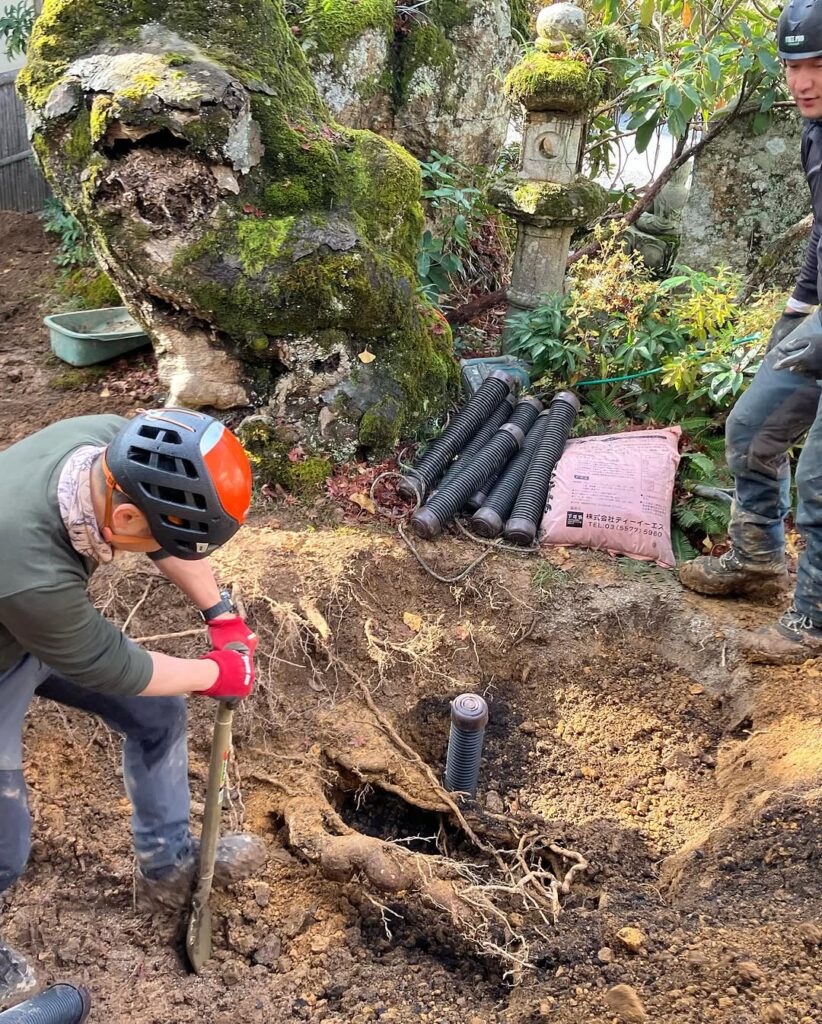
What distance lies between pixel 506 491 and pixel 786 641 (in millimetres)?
1428

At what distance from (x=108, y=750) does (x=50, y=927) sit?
0.65 metres

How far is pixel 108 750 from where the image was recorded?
2736 mm

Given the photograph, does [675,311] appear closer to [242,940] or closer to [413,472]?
[413,472]

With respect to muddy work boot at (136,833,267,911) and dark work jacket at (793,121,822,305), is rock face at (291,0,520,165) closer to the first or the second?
dark work jacket at (793,121,822,305)

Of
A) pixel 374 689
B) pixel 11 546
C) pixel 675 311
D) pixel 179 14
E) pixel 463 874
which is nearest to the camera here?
pixel 11 546

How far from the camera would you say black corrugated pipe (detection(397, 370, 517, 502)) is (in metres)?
3.86

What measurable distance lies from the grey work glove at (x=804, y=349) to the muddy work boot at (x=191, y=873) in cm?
246

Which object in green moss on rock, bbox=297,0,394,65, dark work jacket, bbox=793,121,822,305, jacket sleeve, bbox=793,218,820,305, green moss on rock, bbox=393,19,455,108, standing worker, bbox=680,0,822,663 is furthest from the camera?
green moss on rock, bbox=393,19,455,108

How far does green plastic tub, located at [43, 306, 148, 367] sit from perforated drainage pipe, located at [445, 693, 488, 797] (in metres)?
3.28

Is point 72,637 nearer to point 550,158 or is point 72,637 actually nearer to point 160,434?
point 160,434

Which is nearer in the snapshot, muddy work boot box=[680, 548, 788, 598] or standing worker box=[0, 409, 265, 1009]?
standing worker box=[0, 409, 265, 1009]

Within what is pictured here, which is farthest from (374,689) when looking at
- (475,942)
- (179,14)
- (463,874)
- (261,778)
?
(179,14)

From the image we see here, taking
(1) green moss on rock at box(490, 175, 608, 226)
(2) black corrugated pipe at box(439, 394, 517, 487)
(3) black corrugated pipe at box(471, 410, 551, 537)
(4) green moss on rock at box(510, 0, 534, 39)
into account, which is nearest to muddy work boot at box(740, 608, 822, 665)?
(3) black corrugated pipe at box(471, 410, 551, 537)

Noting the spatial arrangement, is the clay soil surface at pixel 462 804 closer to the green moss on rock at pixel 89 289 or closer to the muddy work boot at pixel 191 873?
the muddy work boot at pixel 191 873
